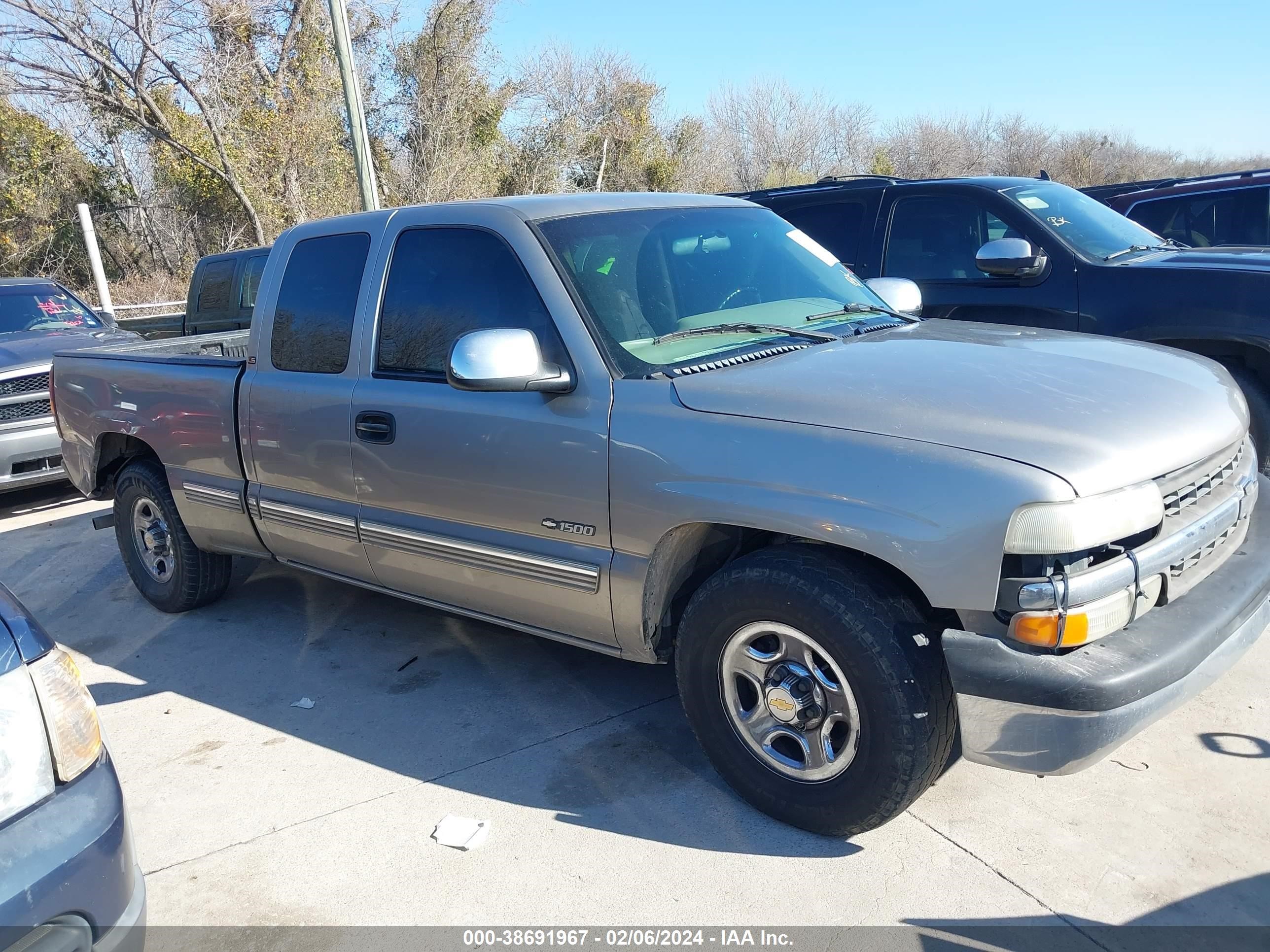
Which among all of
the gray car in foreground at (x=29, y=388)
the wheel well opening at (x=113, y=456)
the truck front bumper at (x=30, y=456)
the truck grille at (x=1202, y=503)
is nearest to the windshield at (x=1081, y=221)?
the truck grille at (x=1202, y=503)

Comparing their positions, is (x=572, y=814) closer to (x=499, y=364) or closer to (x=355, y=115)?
(x=499, y=364)

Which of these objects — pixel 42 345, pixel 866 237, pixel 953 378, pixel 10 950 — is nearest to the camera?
pixel 10 950

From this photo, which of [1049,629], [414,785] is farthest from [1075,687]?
[414,785]

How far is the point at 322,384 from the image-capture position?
4.07 meters

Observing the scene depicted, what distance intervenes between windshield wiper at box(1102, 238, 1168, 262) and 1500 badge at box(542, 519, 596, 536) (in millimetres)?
3895

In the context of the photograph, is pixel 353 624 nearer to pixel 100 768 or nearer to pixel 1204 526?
pixel 100 768

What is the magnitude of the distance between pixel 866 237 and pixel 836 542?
438 cm

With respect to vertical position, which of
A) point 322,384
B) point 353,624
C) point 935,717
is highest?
point 322,384

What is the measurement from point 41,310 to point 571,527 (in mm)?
8106

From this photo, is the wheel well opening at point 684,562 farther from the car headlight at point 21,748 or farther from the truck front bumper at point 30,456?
the truck front bumper at point 30,456

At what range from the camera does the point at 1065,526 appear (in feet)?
7.76

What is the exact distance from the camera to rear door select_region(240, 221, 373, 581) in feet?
13.3

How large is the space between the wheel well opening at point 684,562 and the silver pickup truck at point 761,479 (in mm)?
11

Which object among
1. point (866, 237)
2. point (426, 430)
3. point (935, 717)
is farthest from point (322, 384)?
point (866, 237)
